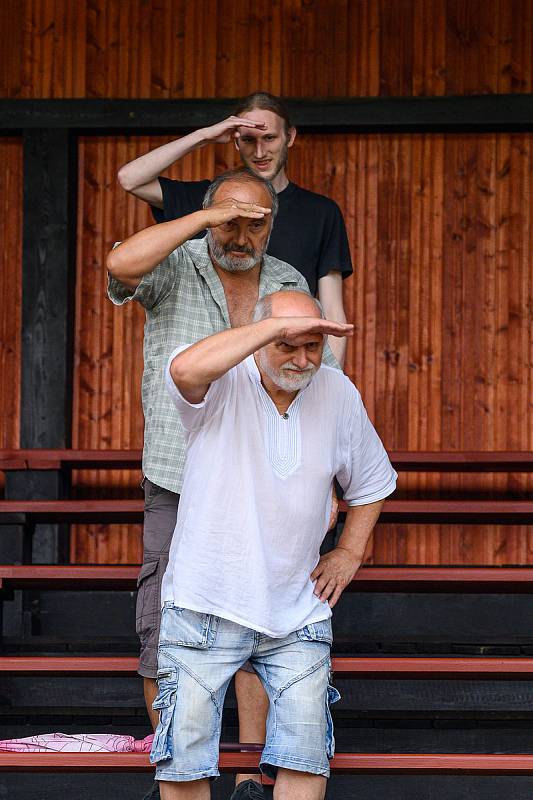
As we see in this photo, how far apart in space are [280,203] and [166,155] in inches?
20.3

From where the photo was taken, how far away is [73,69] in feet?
18.1

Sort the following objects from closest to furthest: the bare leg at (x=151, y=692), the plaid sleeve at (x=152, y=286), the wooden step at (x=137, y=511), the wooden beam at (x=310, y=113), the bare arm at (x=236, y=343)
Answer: the bare arm at (x=236, y=343), the plaid sleeve at (x=152, y=286), the bare leg at (x=151, y=692), the wooden step at (x=137, y=511), the wooden beam at (x=310, y=113)

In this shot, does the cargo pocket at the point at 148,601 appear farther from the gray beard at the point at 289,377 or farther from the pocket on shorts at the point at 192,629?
the gray beard at the point at 289,377

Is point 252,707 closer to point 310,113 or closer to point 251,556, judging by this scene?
point 251,556

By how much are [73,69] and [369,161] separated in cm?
146

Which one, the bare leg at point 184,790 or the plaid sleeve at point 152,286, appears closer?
the bare leg at point 184,790

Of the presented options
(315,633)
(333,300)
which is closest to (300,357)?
(315,633)

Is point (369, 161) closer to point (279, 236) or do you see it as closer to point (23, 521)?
point (279, 236)

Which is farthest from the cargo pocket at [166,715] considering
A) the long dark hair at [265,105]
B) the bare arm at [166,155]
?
the long dark hair at [265,105]

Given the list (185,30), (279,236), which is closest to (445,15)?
(185,30)

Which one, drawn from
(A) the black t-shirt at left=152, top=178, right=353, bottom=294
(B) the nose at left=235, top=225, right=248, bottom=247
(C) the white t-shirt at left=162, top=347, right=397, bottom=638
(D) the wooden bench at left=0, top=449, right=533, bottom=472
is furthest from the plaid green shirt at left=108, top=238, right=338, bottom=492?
(D) the wooden bench at left=0, top=449, right=533, bottom=472

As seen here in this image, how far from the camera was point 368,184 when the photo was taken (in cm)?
554

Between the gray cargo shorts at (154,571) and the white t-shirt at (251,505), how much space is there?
0.29 meters

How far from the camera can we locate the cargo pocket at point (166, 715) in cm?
269
